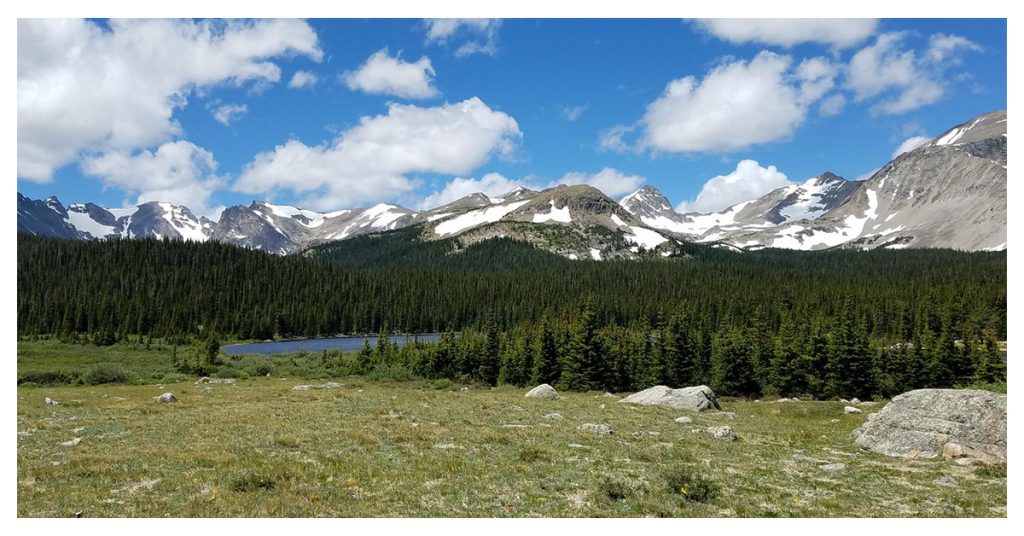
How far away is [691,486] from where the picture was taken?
56.5 ft

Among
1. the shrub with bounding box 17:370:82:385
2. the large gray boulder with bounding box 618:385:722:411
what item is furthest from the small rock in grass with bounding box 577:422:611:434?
the shrub with bounding box 17:370:82:385

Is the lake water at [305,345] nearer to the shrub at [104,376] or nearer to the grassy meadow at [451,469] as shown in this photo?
the shrub at [104,376]

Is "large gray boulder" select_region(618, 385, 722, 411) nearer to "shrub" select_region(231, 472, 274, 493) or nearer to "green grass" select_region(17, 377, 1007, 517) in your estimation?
"green grass" select_region(17, 377, 1007, 517)

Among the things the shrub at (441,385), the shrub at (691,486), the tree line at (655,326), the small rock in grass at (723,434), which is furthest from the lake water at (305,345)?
the shrub at (691,486)

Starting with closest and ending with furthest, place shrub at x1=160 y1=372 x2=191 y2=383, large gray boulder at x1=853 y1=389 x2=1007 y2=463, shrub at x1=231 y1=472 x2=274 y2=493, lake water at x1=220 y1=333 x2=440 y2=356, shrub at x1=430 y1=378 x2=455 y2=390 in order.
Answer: shrub at x1=231 y1=472 x2=274 y2=493 < large gray boulder at x1=853 y1=389 x2=1007 y2=463 < shrub at x1=160 y1=372 x2=191 y2=383 < shrub at x1=430 y1=378 x2=455 y2=390 < lake water at x1=220 y1=333 x2=440 y2=356

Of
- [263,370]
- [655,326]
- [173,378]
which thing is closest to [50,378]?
[173,378]

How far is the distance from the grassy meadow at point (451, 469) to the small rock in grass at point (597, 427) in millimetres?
536

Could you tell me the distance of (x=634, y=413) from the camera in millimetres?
37812

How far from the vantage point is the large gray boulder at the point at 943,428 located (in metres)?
24.3

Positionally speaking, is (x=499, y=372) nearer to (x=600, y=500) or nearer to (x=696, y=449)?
(x=696, y=449)

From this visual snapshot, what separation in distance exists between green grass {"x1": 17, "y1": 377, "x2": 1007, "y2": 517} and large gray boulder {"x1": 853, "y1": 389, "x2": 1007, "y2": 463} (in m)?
1.77

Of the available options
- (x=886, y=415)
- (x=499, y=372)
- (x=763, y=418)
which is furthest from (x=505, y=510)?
(x=499, y=372)

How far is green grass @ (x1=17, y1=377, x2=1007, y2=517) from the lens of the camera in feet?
50.4

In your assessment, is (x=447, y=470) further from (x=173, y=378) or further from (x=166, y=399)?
(x=173, y=378)
